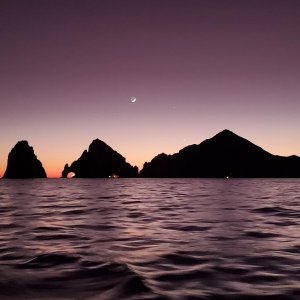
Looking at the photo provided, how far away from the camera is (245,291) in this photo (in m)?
6.94

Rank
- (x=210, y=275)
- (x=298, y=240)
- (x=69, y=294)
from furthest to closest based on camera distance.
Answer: (x=298, y=240)
(x=210, y=275)
(x=69, y=294)

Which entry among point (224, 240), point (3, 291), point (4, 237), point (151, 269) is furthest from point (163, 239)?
point (3, 291)

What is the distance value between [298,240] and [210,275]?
5885 millimetres

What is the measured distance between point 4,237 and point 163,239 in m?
5.85

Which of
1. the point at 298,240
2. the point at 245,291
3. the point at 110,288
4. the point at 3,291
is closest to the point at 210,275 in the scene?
the point at 245,291

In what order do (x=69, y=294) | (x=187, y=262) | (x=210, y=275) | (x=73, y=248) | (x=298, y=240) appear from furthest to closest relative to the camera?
1. (x=298, y=240)
2. (x=73, y=248)
3. (x=187, y=262)
4. (x=210, y=275)
5. (x=69, y=294)

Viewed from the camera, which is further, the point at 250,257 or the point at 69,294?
the point at 250,257

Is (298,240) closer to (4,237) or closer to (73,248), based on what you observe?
(73,248)

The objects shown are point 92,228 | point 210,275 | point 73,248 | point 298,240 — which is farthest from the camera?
point 92,228

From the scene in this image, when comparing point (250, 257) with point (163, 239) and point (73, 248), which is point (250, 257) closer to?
point (163, 239)

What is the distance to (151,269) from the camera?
8617 mm

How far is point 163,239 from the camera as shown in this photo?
1296 cm

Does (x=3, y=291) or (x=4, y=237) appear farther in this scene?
(x=4, y=237)

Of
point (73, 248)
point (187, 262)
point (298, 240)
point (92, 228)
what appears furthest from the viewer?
point (92, 228)
